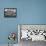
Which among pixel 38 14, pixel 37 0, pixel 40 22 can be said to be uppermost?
pixel 37 0

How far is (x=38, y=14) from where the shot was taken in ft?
10.2

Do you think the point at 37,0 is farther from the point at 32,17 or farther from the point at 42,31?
the point at 42,31

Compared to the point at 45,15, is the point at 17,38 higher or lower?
lower

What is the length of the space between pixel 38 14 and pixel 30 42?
2.50 feet

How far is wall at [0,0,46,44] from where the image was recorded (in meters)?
3.09

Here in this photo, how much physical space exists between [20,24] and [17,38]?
361 millimetres

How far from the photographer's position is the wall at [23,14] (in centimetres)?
309

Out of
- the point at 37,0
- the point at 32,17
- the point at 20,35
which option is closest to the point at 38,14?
the point at 32,17

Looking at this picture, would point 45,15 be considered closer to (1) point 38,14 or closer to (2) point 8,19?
(1) point 38,14

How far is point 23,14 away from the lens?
3111 mm

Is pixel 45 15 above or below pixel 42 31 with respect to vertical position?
above

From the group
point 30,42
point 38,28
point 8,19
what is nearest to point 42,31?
point 38,28

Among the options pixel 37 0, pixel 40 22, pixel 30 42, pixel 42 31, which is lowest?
pixel 30 42

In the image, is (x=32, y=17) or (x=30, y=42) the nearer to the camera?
(x=30, y=42)
